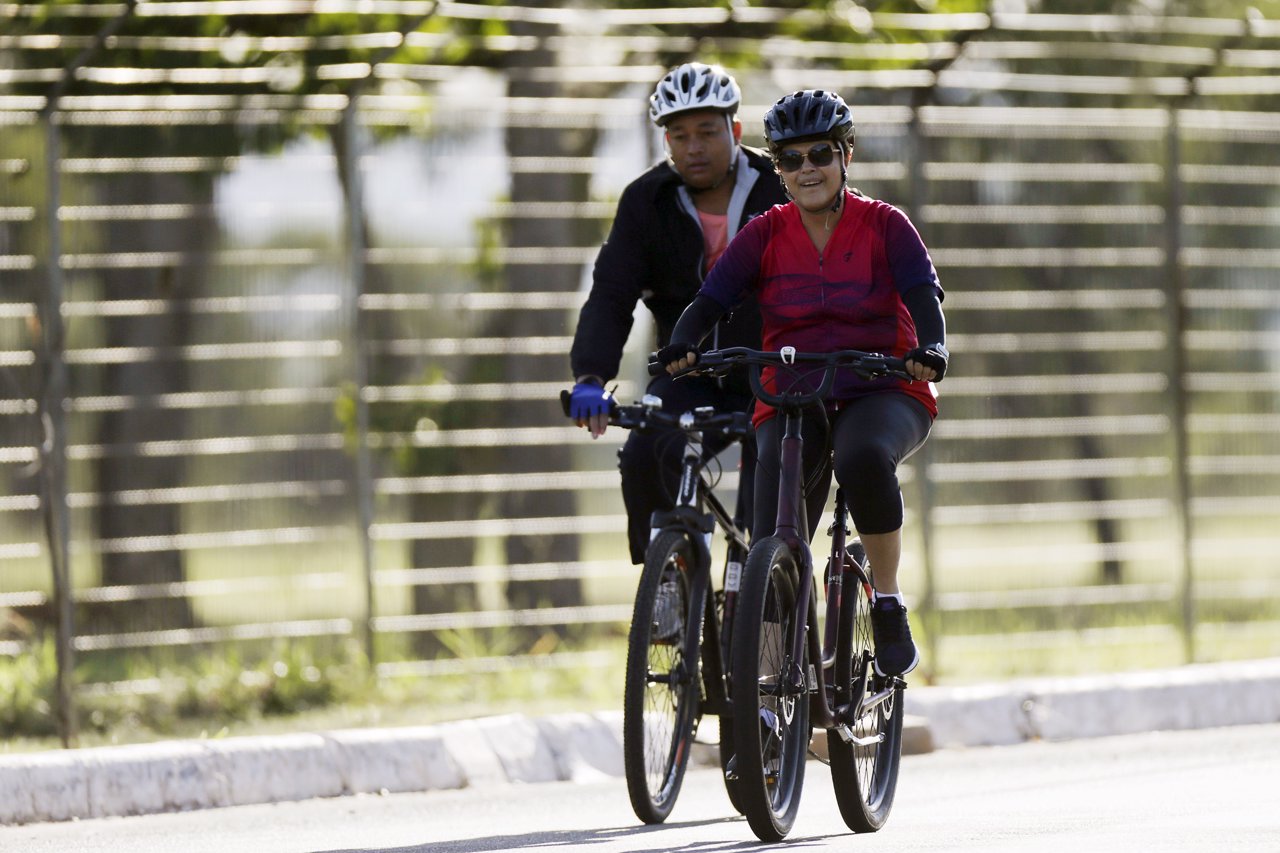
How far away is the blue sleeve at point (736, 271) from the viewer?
21.1 feet

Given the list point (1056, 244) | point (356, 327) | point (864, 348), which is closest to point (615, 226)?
point (864, 348)

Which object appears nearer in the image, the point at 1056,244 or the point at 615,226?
the point at 615,226

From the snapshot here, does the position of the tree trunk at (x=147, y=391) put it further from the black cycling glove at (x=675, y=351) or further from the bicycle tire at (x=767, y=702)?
the bicycle tire at (x=767, y=702)

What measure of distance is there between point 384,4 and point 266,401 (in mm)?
1537

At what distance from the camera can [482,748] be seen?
26.8ft

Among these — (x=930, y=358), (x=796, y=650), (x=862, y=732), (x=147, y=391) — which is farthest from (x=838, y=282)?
(x=147, y=391)

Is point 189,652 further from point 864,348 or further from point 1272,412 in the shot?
point 1272,412

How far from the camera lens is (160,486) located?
9.33 metres

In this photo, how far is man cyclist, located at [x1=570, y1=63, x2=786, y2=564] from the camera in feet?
23.2

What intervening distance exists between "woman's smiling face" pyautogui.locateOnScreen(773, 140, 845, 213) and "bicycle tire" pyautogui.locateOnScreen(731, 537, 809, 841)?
0.87 metres

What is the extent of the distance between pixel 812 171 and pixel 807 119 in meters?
0.13

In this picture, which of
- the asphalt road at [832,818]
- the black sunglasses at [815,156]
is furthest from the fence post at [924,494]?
the black sunglasses at [815,156]

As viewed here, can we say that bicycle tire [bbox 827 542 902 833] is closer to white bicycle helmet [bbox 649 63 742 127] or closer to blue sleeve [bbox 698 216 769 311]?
blue sleeve [bbox 698 216 769 311]

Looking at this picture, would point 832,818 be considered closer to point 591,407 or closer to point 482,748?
point 591,407
